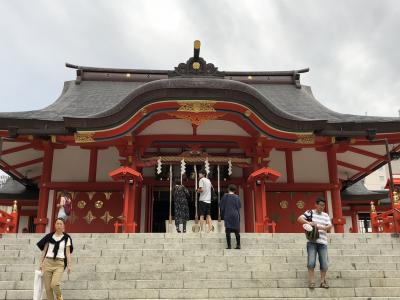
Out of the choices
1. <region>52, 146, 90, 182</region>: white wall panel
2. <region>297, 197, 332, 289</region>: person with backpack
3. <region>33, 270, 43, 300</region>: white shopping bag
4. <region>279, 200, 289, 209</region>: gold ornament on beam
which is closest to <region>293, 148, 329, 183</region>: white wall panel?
<region>279, 200, 289, 209</region>: gold ornament on beam

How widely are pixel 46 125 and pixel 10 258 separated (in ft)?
15.6

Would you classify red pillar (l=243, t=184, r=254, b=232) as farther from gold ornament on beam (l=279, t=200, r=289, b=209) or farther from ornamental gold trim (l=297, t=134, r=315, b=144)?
ornamental gold trim (l=297, t=134, r=315, b=144)

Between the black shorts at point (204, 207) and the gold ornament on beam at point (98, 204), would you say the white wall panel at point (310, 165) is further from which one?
the gold ornament on beam at point (98, 204)

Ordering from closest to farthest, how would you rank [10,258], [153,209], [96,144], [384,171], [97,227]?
1. [10,258]
2. [96,144]
3. [97,227]
4. [153,209]
5. [384,171]

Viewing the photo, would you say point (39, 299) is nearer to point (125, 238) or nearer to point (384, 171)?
point (125, 238)

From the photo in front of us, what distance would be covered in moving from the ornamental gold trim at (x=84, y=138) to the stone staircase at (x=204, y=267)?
3563 mm

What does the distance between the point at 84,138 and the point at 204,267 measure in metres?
6.17

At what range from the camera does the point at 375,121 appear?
11.7 m

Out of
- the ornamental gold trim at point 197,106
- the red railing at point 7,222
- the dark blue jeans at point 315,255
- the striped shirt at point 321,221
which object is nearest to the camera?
the dark blue jeans at point 315,255

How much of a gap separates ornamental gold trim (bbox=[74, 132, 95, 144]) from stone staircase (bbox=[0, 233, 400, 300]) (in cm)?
356

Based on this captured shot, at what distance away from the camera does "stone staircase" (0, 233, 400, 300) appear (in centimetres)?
608

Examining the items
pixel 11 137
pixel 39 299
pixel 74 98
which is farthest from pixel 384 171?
pixel 39 299

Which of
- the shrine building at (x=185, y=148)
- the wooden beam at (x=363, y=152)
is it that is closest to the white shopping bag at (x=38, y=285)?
the shrine building at (x=185, y=148)

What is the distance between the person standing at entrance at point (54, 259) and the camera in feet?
18.0
